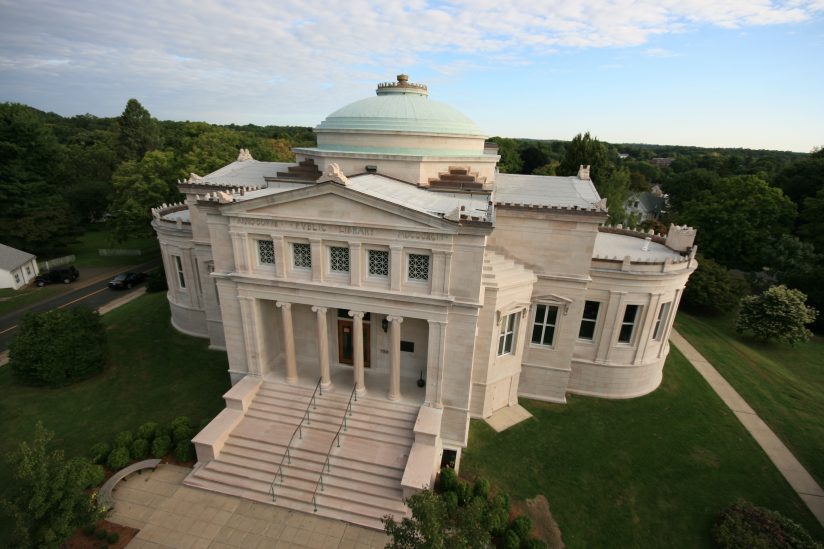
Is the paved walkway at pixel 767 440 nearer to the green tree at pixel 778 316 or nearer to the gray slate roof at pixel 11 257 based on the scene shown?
the green tree at pixel 778 316

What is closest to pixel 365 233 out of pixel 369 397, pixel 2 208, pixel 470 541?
pixel 369 397

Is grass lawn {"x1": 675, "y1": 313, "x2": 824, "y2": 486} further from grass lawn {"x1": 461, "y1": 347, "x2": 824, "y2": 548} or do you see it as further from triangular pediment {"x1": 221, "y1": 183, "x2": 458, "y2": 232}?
triangular pediment {"x1": 221, "y1": 183, "x2": 458, "y2": 232}

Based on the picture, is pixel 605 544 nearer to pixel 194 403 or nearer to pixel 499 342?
pixel 499 342

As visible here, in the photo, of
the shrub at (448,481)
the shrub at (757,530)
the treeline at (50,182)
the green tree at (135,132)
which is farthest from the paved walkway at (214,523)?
the green tree at (135,132)

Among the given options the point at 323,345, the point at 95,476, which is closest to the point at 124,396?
the point at 95,476

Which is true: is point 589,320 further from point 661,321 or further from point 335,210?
point 335,210

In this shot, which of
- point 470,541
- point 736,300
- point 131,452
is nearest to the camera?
point 470,541
